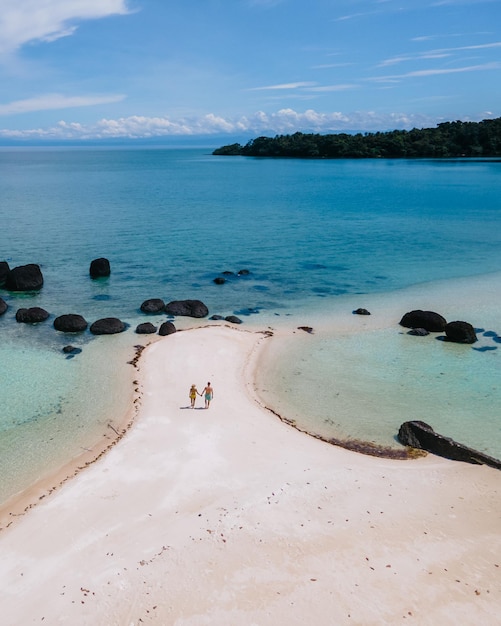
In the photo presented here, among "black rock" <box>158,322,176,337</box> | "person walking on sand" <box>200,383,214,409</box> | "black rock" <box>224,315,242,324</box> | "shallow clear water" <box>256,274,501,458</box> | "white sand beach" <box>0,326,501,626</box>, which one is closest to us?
"white sand beach" <box>0,326,501,626</box>

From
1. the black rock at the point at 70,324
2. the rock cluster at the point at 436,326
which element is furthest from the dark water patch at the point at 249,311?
the black rock at the point at 70,324

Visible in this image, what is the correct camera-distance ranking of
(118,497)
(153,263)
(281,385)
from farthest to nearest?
(153,263) → (281,385) → (118,497)

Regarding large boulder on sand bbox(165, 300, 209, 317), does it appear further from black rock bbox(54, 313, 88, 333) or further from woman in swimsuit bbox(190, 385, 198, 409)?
woman in swimsuit bbox(190, 385, 198, 409)

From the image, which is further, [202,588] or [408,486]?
[408,486]

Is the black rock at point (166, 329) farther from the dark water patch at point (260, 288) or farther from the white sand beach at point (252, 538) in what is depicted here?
the dark water patch at point (260, 288)

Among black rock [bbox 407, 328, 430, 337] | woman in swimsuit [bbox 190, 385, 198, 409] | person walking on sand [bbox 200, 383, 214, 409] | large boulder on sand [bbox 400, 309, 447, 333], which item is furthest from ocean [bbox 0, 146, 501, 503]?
woman in swimsuit [bbox 190, 385, 198, 409]

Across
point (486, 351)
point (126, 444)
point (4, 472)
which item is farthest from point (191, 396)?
point (486, 351)

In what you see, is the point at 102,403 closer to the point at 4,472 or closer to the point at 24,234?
the point at 4,472
